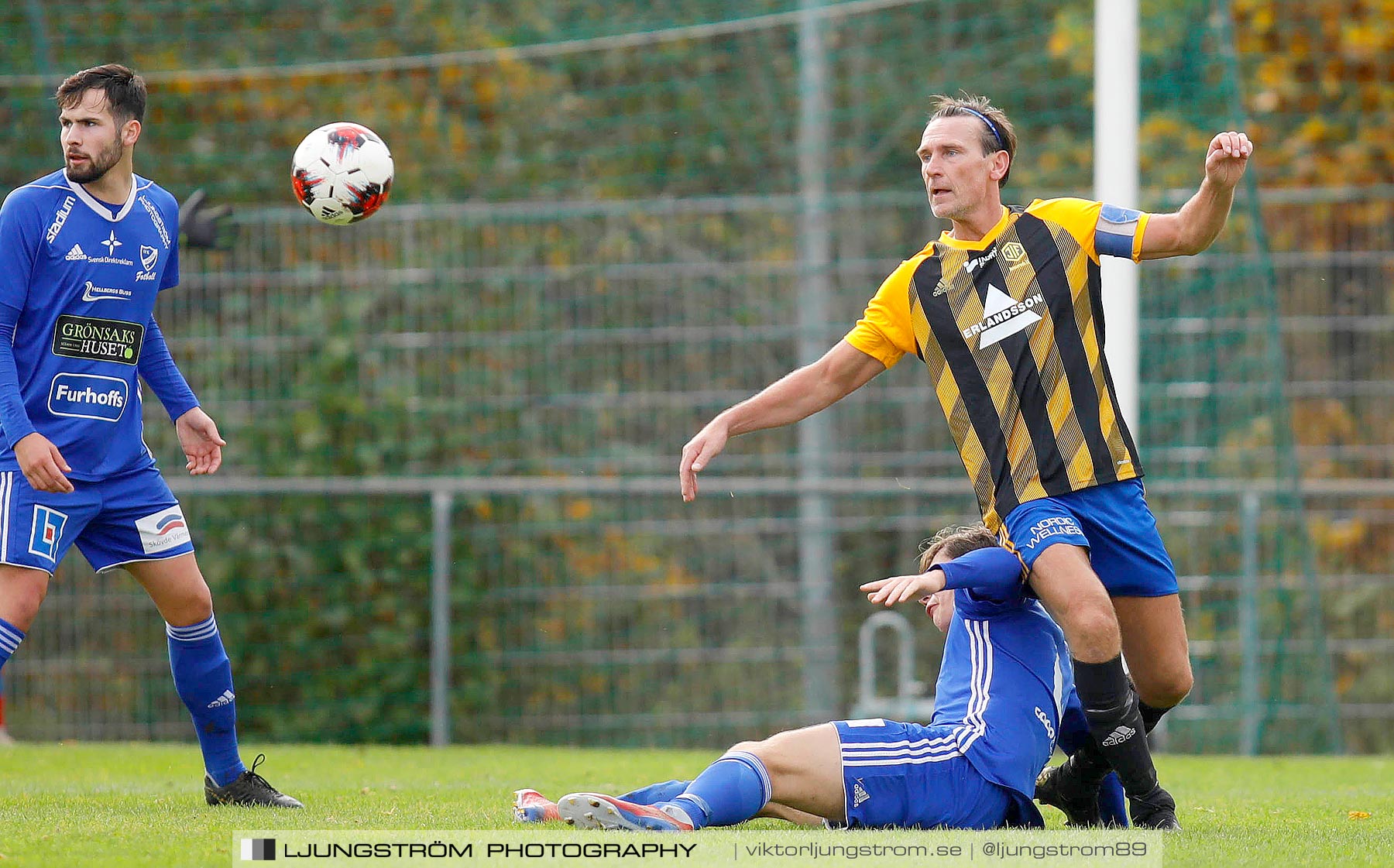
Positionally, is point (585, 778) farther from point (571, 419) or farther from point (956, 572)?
point (571, 419)

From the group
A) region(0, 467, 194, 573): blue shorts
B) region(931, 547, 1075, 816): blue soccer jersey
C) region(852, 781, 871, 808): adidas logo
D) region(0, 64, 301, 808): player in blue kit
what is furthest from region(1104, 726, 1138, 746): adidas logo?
region(0, 467, 194, 573): blue shorts

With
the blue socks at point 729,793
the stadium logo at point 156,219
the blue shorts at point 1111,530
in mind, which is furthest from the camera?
the stadium logo at point 156,219

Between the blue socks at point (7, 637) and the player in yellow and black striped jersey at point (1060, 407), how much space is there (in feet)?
6.60

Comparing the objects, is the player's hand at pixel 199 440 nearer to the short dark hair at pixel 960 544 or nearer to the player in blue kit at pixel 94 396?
the player in blue kit at pixel 94 396

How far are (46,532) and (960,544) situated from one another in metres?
2.73

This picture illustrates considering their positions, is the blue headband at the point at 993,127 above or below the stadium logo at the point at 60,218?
above

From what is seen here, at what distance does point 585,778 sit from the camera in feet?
22.5

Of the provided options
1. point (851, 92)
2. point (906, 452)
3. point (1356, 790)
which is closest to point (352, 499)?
point (906, 452)

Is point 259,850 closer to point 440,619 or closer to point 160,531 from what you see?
point 160,531

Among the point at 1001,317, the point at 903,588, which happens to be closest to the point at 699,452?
the point at 1001,317

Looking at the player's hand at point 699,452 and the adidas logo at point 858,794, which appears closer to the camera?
the adidas logo at point 858,794

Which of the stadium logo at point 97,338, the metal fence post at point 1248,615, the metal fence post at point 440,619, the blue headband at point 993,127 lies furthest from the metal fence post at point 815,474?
the stadium logo at point 97,338

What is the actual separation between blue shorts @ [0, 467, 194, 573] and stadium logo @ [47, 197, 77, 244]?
0.72m

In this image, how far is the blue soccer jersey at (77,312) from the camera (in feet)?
16.4
